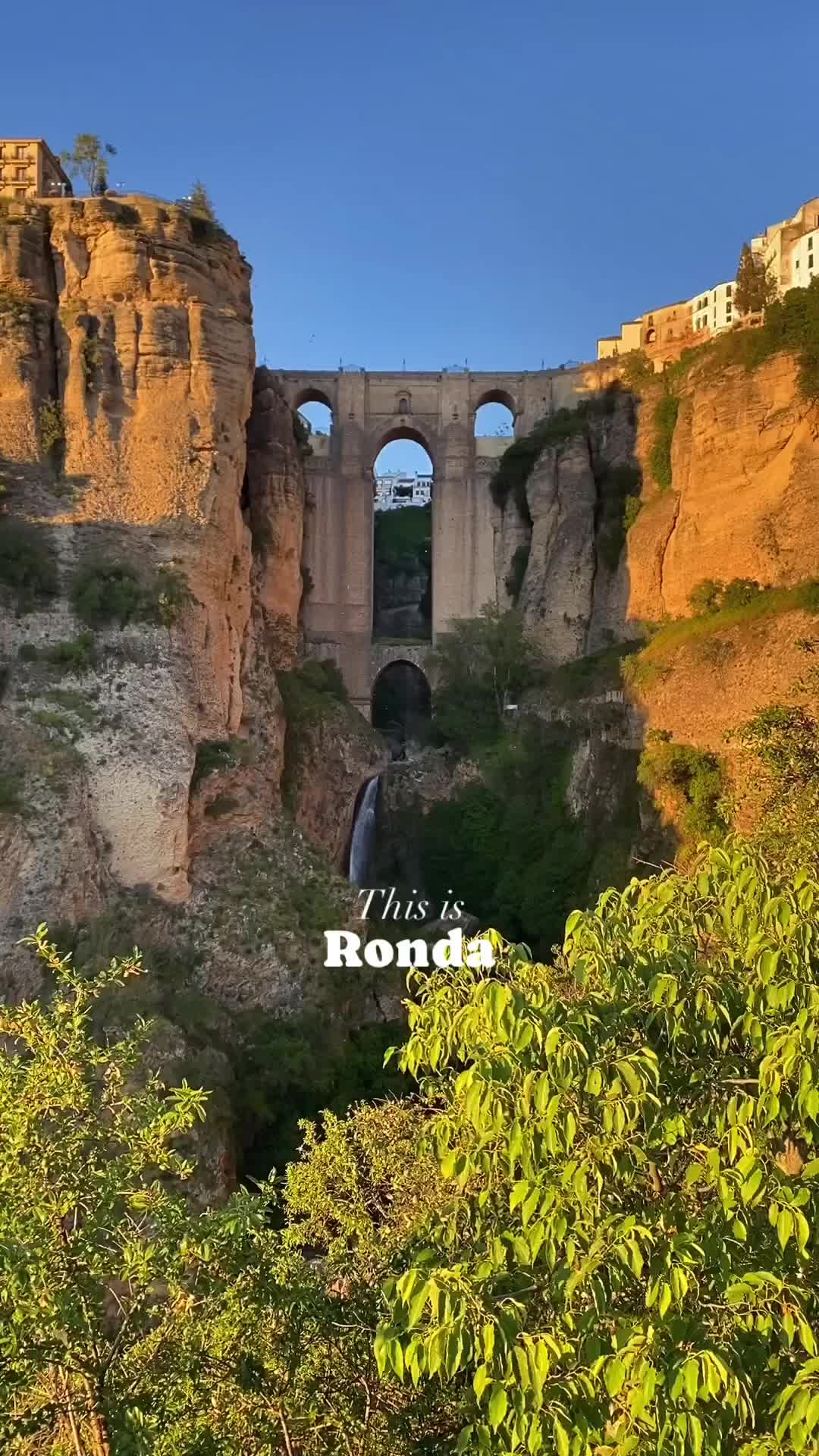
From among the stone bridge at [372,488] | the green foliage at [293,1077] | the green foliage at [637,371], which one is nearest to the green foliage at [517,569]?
the stone bridge at [372,488]

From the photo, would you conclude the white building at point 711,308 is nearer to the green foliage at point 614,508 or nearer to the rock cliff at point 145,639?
the green foliage at point 614,508

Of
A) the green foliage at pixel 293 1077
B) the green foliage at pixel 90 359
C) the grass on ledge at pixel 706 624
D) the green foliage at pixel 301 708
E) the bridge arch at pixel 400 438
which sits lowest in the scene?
the green foliage at pixel 293 1077

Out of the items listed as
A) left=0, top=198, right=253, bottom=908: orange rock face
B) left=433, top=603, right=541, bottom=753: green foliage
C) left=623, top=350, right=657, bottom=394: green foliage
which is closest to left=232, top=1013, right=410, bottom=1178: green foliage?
left=0, top=198, right=253, bottom=908: orange rock face

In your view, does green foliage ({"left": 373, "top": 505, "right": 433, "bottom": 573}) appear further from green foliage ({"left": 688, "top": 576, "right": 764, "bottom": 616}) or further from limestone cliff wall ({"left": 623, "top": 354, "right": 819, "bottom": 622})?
green foliage ({"left": 688, "top": 576, "right": 764, "bottom": 616})

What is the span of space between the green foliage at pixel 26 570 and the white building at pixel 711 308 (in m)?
29.9

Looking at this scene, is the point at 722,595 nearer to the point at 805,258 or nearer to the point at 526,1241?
the point at 805,258

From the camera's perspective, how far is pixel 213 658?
20.3 m

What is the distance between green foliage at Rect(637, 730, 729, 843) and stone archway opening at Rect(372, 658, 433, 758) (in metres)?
17.1

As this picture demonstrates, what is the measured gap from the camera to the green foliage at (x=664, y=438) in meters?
28.7

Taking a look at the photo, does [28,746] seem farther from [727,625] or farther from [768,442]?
[768,442]

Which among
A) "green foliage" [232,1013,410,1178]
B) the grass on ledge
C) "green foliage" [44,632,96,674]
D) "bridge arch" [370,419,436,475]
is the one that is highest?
"bridge arch" [370,419,436,475]

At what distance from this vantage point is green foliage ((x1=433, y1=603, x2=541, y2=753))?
104 feet

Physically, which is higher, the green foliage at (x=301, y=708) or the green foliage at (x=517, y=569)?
the green foliage at (x=517, y=569)

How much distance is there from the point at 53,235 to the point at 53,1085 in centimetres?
2019
